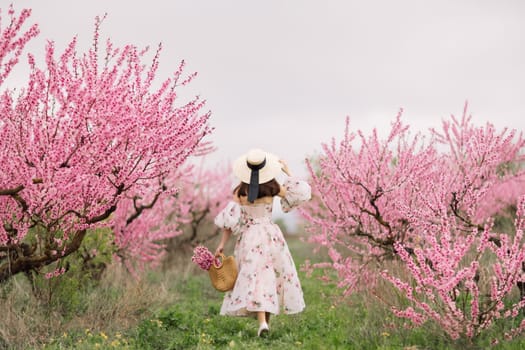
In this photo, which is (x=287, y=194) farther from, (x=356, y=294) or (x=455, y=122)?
(x=455, y=122)

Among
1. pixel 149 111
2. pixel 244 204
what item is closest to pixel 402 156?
pixel 244 204

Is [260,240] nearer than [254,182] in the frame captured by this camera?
No

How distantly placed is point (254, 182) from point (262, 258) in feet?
2.80

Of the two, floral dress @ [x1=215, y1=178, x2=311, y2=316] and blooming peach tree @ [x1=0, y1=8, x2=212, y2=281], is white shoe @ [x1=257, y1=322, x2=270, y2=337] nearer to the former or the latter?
Answer: floral dress @ [x1=215, y1=178, x2=311, y2=316]

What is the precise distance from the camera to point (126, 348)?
534 cm

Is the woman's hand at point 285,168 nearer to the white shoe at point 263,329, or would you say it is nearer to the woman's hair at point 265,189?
the woman's hair at point 265,189

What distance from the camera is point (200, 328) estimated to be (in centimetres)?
654

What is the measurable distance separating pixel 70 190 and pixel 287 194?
7.81 ft

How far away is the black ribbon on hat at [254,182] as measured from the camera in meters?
6.05

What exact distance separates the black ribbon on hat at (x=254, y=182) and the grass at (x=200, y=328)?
59.5 inches

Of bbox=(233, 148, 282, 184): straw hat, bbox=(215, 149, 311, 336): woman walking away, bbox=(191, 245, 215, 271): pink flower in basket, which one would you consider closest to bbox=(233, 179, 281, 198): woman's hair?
bbox=(215, 149, 311, 336): woman walking away

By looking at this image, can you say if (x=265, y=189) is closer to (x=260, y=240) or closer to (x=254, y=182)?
(x=254, y=182)

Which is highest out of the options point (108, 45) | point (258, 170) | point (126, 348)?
point (108, 45)

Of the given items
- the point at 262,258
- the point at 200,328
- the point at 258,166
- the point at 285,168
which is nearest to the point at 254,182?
the point at 258,166
